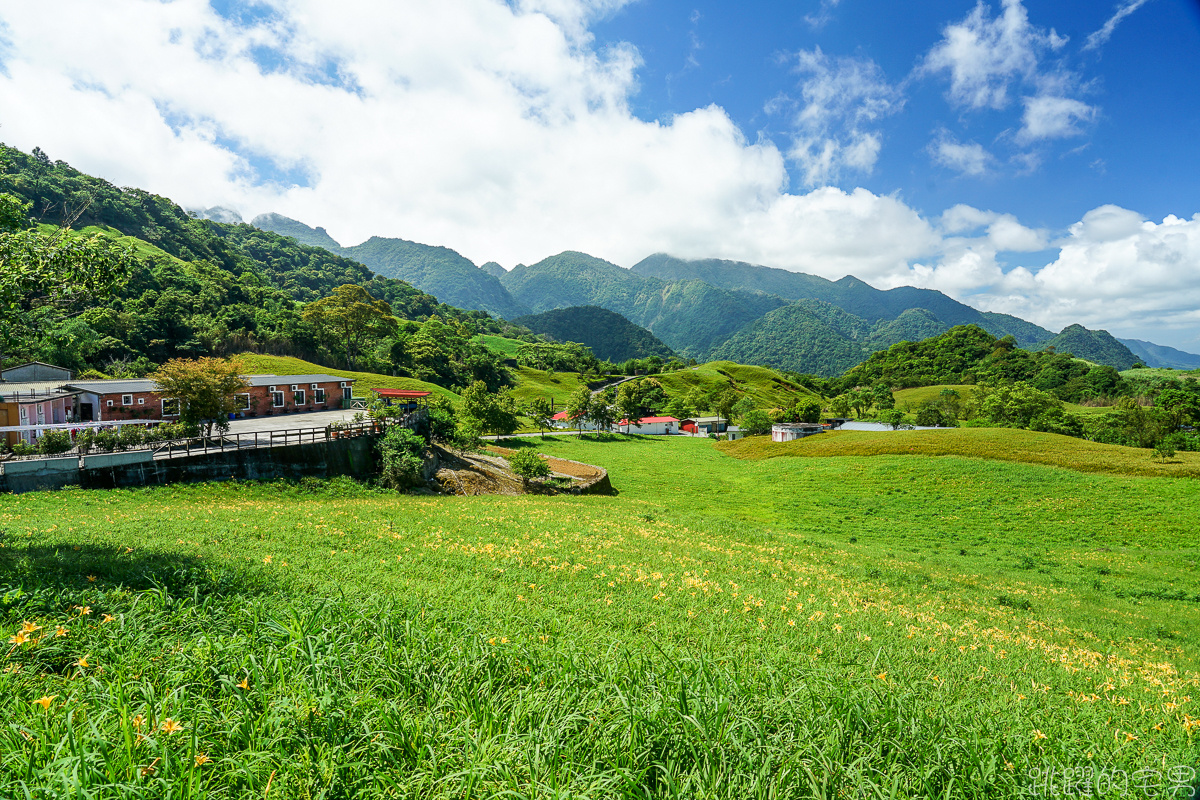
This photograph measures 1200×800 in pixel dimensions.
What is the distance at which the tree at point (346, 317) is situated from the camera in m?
85.9

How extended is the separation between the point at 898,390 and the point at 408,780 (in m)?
192

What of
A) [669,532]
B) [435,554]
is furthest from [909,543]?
[435,554]

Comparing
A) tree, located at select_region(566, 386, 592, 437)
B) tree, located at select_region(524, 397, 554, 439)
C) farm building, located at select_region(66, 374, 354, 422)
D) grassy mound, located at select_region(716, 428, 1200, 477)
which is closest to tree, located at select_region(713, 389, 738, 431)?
tree, located at select_region(566, 386, 592, 437)

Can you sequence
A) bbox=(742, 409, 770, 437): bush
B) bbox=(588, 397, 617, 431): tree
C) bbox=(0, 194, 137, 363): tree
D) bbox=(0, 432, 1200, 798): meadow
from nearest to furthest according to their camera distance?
bbox=(0, 432, 1200, 798): meadow < bbox=(0, 194, 137, 363): tree < bbox=(588, 397, 617, 431): tree < bbox=(742, 409, 770, 437): bush

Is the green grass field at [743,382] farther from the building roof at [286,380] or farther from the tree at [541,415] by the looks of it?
the building roof at [286,380]

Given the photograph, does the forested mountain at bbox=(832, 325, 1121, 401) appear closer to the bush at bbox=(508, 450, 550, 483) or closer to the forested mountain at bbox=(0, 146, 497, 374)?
the bush at bbox=(508, 450, 550, 483)

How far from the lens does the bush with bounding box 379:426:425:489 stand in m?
26.4

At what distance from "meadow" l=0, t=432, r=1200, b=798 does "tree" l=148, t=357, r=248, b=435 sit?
12.6 meters

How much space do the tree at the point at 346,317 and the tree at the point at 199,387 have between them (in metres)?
65.3

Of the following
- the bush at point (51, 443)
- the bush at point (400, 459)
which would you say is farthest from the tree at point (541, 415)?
the bush at point (51, 443)

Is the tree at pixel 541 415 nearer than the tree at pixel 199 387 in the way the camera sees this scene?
No

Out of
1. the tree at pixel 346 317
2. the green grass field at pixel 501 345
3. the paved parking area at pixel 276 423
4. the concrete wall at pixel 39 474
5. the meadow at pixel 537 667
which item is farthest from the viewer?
the green grass field at pixel 501 345

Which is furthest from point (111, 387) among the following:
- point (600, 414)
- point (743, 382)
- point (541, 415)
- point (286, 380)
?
point (743, 382)

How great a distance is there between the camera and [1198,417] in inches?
2904
